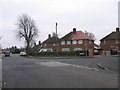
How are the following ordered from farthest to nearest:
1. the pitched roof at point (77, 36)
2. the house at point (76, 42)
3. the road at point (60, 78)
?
1. the pitched roof at point (77, 36)
2. the house at point (76, 42)
3. the road at point (60, 78)

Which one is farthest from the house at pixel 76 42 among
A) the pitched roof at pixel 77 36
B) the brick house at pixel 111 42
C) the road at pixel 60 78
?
the road at pixel 60 78

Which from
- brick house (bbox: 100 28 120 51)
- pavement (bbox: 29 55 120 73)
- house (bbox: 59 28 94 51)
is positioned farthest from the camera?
house (bbox: 59 28 94 51)

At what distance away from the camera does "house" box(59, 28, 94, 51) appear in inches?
2484

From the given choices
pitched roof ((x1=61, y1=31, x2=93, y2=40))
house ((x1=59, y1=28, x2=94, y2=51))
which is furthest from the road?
pitched roof ((x1=61, y1=31, x2=93, y2=40))

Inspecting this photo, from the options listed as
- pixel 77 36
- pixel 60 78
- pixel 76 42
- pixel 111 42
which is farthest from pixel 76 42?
pixel 60 78

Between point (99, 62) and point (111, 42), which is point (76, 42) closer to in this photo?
point (111, 42)

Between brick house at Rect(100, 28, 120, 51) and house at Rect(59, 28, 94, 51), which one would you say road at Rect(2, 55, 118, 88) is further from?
brick house at Rect(100, 28, 120, 51)

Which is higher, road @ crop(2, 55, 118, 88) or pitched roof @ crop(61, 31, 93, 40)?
pitched roof @ crop(61, 31, 93, 40)

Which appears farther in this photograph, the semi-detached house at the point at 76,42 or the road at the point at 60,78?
the semi-detached house at the point at 76,42

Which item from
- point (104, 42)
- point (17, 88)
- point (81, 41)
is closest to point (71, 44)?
point (81, 41)

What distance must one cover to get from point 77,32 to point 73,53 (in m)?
20.7

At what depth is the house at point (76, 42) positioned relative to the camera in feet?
207

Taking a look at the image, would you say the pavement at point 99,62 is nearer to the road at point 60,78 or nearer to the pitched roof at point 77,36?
the road at point 60,78

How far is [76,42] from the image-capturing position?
6425 cm
